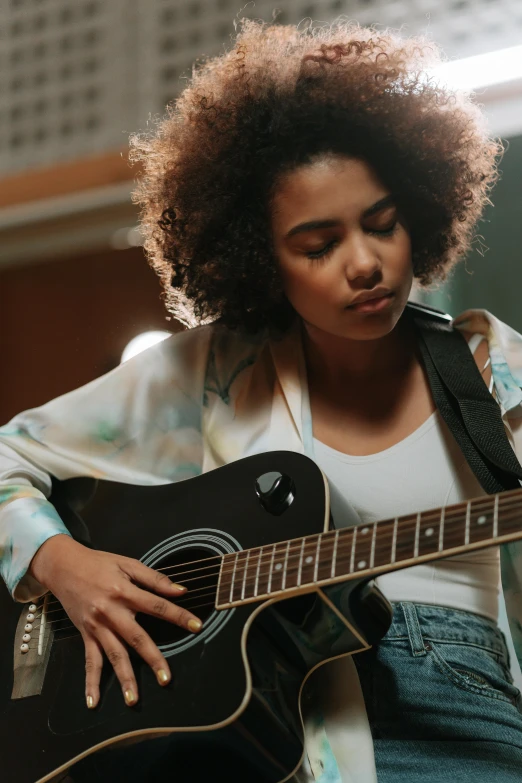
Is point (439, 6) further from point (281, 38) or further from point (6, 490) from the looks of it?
point (6, 490)

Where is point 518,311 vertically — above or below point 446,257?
below

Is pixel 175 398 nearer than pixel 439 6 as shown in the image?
Yes

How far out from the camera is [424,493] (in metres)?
1.05

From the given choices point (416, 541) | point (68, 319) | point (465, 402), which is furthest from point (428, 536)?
point (68, 319)

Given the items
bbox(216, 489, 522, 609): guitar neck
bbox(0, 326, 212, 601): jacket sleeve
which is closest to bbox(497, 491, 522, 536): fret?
bbox(216, 489, 522, 609): guitar neck

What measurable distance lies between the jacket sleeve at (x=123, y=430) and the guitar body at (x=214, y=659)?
168 mm

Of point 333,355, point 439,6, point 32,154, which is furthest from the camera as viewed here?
point 32,154

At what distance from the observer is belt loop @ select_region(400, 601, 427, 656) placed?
0.95 m

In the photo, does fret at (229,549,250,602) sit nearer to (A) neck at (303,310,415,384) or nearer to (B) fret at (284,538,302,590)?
(B) fret at (284,538,302,590)

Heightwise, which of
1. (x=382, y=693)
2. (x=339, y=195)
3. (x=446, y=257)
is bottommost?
(x=382, y=693)

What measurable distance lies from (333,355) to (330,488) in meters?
0.32

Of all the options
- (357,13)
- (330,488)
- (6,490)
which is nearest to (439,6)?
(357,13)

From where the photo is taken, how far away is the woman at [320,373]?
0.92 meters

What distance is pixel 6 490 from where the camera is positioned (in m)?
1.10
